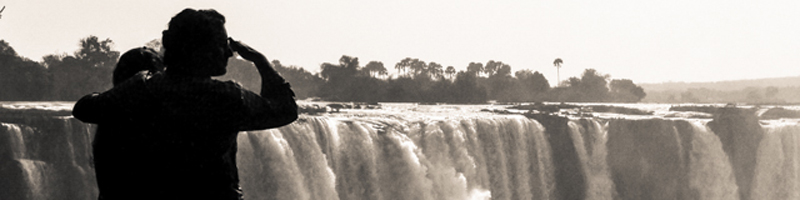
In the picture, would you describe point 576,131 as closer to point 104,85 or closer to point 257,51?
point 104,85

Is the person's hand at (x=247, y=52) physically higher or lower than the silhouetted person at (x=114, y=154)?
higher

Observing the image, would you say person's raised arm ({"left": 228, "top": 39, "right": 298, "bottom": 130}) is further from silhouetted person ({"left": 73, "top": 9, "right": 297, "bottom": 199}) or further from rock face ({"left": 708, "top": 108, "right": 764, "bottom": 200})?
rock face ({"left": 708, "top": 108, "right": 764, "bottom": 200})

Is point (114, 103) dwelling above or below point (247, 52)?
below

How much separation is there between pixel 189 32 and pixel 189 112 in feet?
0.71

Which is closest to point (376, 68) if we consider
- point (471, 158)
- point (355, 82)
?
point (355, 82)

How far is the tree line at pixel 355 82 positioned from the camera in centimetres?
3472

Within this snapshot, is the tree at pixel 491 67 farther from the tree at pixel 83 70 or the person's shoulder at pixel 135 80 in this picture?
the person's shoulder at pixel 135 80

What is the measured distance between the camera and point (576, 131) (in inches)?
1120

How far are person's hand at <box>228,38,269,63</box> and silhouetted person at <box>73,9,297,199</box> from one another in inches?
2.6

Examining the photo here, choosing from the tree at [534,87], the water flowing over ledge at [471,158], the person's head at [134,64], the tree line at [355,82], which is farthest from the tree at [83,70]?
the tree at [534,87]

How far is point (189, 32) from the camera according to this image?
1959 mm

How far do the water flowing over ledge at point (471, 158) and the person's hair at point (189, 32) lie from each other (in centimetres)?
1478

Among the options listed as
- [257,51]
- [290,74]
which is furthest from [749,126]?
[290,74]

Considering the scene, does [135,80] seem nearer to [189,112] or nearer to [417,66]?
[189,112]
